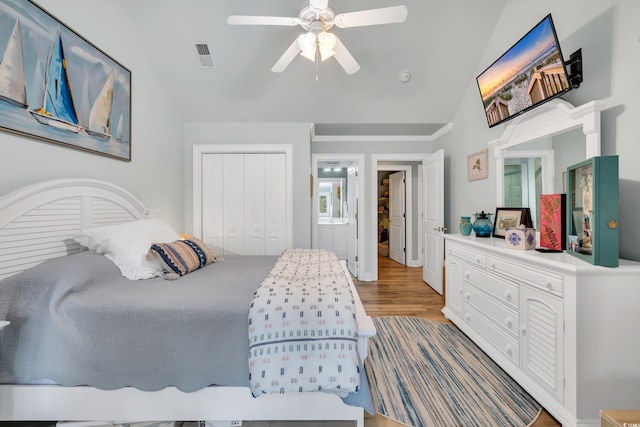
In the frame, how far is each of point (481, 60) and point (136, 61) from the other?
3574mm

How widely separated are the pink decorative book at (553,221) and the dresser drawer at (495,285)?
1.31 ft

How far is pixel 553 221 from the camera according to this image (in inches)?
73.0

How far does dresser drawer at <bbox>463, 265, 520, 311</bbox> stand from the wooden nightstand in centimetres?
93

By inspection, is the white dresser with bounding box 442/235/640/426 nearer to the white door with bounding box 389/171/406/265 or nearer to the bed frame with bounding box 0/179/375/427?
the bed frame with bounding box 0/179/375/427

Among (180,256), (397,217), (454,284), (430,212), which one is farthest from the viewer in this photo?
(397,217)

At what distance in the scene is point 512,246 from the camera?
6.42 ft

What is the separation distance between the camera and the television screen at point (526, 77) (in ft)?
5.89

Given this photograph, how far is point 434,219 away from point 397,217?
201cm

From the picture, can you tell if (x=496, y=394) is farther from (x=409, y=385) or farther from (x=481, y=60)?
(x=481, y=60)

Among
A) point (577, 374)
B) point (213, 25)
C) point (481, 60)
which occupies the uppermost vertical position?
point (213, 25)

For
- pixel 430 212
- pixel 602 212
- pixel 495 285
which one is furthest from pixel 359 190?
pixel 602 212

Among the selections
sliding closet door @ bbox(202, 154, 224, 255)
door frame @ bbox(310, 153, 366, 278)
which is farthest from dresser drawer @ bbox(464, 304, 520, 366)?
sliding closet door @ bbox(202, 154, 224, 255)

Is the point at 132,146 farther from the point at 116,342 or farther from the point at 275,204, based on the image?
the point at 116,342

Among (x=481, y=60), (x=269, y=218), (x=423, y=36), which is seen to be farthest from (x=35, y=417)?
(x=481, y=60)
